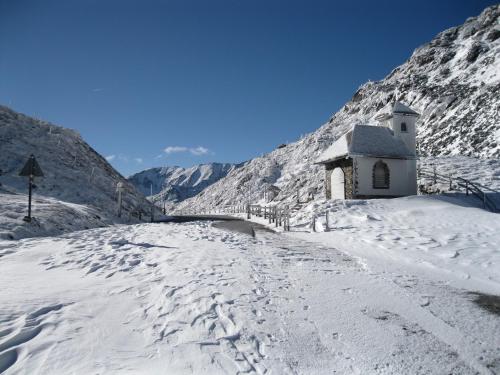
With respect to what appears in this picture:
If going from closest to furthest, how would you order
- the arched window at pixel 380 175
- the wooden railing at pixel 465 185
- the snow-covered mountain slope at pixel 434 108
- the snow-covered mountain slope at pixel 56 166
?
the wooden railing at pixel 465 185, the snow-covered mountain slope at pixel 56 166, the arched window at pixel 380 175, the snow-covered mountain slope at pixel 434 108

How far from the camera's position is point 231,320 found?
448 cm

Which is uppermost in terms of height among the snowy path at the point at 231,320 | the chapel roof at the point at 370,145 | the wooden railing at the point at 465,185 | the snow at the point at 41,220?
the chapel roof at the point at 370,145

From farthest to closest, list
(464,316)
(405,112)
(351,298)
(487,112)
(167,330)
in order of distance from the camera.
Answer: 1. (487,112)
2. (405,112)
3. (351,298)
4. (464,316)
5. (167,330)

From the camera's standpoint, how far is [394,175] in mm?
23812

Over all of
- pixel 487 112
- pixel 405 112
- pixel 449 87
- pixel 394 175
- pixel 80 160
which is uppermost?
pixel 449 87

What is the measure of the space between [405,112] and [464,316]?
81.3 ft

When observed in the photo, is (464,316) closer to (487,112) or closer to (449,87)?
(487,112)

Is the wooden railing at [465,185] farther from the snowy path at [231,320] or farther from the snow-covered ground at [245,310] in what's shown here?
the snowy path at [231,320]

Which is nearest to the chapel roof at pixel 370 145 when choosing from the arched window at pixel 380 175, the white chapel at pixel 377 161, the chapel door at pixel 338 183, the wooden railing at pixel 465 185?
the white chapel at pixel 377 161

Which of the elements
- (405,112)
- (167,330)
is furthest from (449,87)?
(167,330)

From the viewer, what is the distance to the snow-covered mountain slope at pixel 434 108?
40.5 metres

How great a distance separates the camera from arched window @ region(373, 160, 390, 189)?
2348cm

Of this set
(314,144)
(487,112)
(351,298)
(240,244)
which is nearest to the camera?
(351,298)

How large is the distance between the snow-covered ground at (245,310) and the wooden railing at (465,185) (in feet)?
48.2
